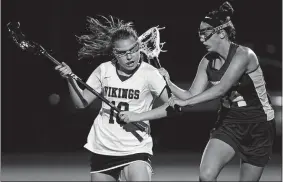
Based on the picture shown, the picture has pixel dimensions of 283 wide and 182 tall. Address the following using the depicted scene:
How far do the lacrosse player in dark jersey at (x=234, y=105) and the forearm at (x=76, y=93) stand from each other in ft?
2.87

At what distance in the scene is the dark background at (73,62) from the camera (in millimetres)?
16062

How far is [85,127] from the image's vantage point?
53.6 ft

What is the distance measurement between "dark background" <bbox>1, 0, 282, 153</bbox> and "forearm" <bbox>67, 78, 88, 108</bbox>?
7253 mm

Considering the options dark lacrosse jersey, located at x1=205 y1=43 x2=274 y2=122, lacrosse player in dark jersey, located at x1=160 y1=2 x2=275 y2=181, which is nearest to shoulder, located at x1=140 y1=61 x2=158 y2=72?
lacrosse player in dark jersey, located at x1=160 y1=2 x2=275 y2=181

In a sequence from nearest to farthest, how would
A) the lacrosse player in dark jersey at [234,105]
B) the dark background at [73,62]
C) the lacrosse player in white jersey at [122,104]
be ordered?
the lacrosse player in white jersey at [122,104], the lacrosse player in dark jersey at [234,105], the dark background at [73,62]

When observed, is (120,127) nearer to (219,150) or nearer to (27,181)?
(219,150)

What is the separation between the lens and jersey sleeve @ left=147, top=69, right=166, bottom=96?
8203mm

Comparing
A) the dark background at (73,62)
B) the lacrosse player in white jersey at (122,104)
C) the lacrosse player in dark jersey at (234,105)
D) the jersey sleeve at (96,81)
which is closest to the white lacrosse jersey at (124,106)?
the lacrosse player in white jersey at (122,104)

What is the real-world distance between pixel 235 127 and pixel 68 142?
8331mm

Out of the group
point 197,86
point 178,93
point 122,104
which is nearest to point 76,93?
point 122,104

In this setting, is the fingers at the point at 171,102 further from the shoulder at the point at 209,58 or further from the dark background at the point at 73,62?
the dark background at the point at 73,62

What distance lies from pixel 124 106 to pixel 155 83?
0.33 meters

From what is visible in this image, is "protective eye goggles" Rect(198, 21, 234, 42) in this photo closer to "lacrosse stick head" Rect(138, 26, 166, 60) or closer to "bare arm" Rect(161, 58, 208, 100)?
"bare arm" Rect(161, 58, 208, 100)

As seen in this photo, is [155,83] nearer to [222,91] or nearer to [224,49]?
[222,91]
